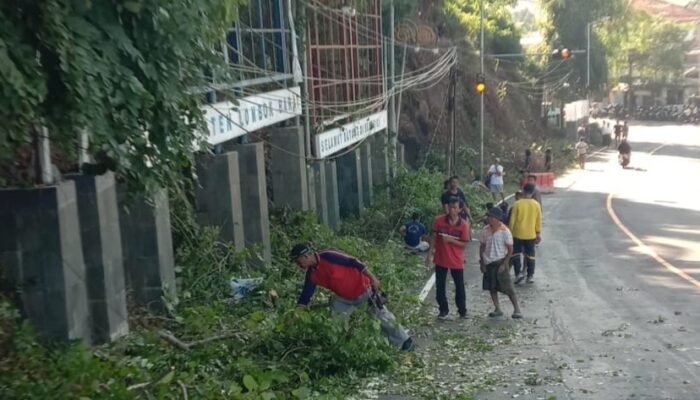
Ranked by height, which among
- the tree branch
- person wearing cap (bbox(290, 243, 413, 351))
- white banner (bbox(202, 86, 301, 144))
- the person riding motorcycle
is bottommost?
the person riding motorcycle

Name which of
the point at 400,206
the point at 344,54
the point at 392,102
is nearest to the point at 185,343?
the point at 400,206

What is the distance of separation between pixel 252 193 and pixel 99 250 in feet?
Answer: 21.0

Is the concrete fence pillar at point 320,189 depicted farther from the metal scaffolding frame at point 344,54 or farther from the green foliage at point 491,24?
the green foliage at point 491,24

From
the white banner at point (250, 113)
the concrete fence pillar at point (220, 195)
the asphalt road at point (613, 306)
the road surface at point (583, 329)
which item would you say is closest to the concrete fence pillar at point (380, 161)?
the asphalt road at point (613, 306)

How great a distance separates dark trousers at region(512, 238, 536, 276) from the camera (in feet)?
52.2

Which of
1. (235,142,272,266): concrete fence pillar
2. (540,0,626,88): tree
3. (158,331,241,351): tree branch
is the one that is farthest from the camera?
(540,0,626,88): tree

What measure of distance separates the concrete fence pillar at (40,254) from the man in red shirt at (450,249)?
217 inches

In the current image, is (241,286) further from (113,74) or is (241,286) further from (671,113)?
(671,113)

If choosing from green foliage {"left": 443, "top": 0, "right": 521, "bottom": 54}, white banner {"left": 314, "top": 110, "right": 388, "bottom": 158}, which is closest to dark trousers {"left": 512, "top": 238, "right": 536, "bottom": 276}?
white banner {"left": 314, "top": 110, "right": 388, "bottom": 158}

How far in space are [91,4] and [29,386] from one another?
284 centimetres

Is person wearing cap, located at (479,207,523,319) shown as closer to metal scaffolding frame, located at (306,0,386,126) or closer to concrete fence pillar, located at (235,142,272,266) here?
concrete fence pillar, located at (235,142,272,266)

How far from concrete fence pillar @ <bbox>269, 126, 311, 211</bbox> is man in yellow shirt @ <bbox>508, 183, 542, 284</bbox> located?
484 cm

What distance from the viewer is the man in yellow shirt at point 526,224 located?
1564cm

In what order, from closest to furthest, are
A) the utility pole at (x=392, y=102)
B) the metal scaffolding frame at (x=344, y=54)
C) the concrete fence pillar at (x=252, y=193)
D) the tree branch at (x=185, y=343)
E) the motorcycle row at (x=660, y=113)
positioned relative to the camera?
the tree branch at (x=185, y=343) → the concrete fence pillar at (x=252, y=193) → the metal scaffolding frame at (x=344, y=54) → the utility pole at (x=392, y=102) → the motorcycle row at (x=660, y=113)
